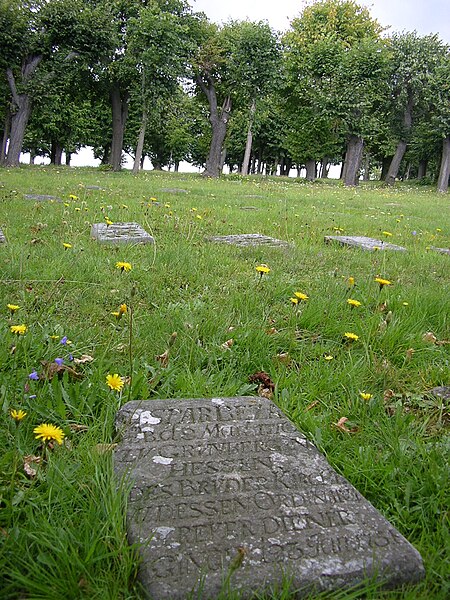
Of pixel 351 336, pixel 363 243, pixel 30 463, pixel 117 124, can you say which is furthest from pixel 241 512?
pixel 117 124

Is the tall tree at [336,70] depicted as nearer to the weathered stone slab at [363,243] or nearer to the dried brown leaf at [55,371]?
the weathered stone slab at [363,243]

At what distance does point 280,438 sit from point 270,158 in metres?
51.3

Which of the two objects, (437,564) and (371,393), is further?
(371,393)

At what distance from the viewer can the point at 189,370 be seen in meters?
2.32

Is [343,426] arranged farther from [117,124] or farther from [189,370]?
[117,124]

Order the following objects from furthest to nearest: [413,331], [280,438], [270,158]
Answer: [270,158], [413,331], [280,438]

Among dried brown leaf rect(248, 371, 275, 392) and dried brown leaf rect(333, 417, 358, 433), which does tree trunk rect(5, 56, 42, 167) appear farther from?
dried brown leaf rect(333, 417, 358, 433)

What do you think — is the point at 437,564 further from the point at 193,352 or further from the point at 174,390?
the point at 193,352

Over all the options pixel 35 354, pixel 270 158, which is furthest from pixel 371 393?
pixel 270 158

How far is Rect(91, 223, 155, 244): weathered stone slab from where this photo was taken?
15.6 feet

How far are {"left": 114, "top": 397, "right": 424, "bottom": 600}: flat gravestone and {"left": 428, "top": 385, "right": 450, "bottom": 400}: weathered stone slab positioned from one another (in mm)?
956

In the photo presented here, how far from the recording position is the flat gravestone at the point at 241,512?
116cm

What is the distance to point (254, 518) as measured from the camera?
134cm

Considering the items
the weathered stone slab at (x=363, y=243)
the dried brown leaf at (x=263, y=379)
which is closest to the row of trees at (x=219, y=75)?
the weathered stone slab at (x=363, y=243)
